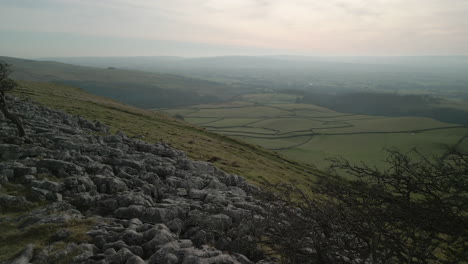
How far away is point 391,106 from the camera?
177875 millimetres

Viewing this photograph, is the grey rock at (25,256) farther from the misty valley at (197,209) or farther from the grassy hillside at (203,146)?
the grassy hillside at (203,146)

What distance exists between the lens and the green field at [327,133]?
241ft

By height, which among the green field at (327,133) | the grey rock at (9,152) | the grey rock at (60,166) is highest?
the grey rock at (9,152)

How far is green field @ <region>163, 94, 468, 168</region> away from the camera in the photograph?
2891 inches

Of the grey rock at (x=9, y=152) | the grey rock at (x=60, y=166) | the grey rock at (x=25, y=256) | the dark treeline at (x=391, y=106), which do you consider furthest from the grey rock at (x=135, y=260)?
the dark treeline at (x=391, y=106)

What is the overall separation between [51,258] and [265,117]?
120 metres

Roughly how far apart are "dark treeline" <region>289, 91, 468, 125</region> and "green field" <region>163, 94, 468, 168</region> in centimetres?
4833

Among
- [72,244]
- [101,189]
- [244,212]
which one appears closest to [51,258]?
[72,244]

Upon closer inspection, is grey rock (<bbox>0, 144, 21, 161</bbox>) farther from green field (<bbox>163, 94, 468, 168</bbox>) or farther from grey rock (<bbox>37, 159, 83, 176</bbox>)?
green field (<bbox>163, 94, 468, 168</bbox>)

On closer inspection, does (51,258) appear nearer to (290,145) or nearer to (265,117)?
(290,145)

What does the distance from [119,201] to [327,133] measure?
9122cm

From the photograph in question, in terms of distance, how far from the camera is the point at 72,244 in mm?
8445

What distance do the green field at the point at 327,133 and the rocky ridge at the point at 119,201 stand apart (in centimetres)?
4837

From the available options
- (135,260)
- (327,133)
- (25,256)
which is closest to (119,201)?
(25,256)
